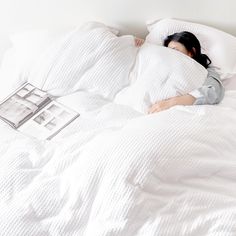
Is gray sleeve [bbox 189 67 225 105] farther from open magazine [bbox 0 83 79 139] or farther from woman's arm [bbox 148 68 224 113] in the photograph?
open magazine [bbox 0 83 79 139]

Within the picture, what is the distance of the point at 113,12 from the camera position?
6.31 ft

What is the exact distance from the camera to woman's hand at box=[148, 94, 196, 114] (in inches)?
59.2

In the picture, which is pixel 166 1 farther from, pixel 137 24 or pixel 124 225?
pixel 124 225

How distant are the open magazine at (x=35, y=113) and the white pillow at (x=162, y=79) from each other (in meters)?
0.25

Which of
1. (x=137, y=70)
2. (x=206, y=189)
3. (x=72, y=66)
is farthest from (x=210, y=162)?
(x=72, y=66)

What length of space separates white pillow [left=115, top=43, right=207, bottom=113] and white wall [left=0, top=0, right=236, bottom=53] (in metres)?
0.31

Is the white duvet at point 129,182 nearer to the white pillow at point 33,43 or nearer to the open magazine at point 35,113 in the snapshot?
the open magazine at point 35,113

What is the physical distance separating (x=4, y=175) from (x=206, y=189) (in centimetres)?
57

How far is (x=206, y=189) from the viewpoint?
3.52ft

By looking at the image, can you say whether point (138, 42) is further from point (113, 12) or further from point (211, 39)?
point (211, 39)

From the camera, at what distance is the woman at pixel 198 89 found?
151 cm

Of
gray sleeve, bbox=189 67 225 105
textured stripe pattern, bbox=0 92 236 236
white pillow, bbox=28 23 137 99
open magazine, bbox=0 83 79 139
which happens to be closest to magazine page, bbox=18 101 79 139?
open magazine, bbox=0 83 79 139

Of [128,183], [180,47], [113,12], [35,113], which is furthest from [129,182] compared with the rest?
[113,12]

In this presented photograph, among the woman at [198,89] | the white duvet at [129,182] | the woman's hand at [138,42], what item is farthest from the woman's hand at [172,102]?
the woman's hand at [138,42]
